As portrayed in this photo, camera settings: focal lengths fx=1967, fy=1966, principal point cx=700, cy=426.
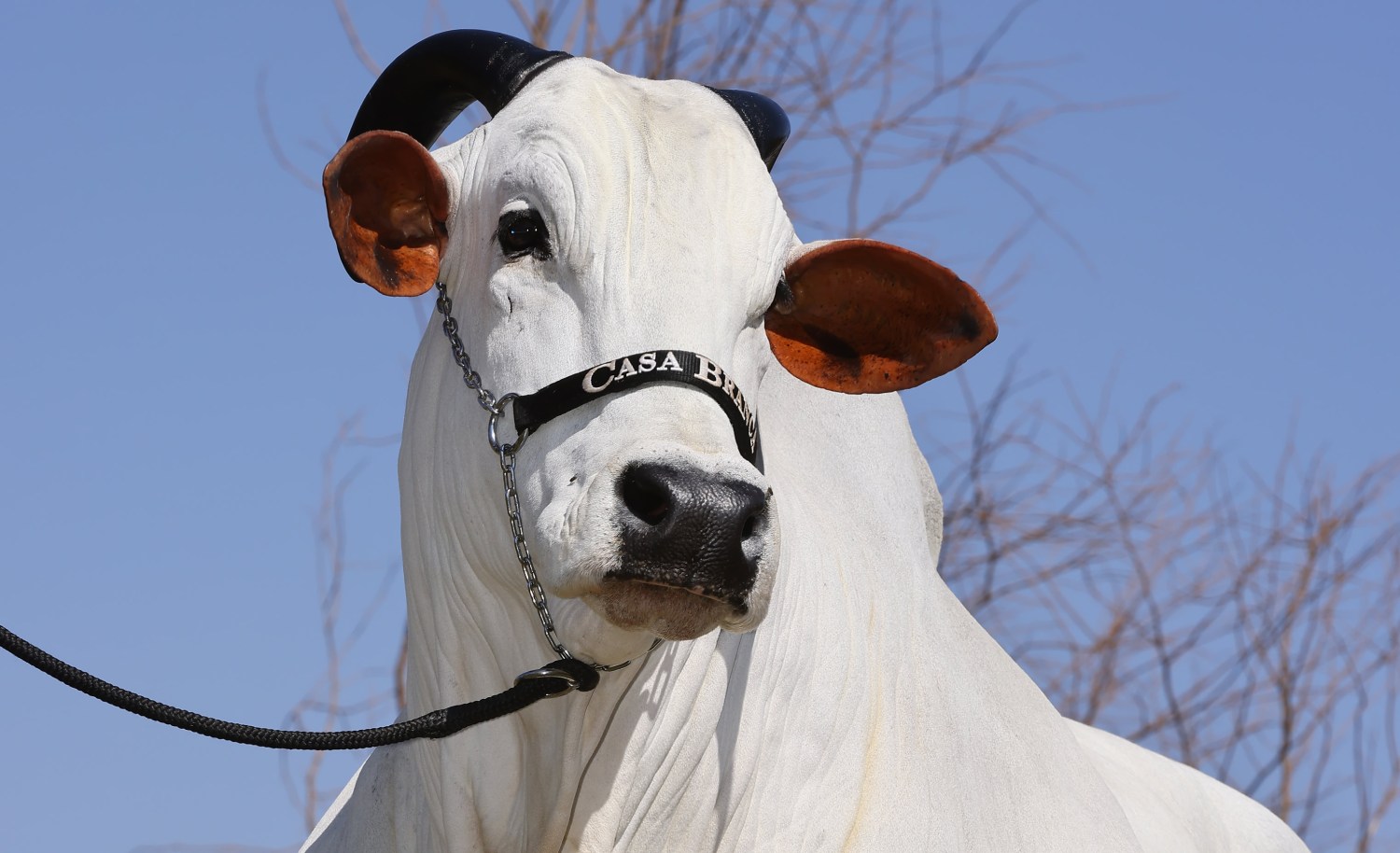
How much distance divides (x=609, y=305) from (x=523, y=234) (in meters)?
0.26

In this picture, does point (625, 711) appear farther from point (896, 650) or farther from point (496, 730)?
point (896, 650)

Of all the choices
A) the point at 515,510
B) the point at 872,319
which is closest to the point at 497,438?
the point at 515,510

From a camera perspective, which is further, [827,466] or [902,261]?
[827,466]

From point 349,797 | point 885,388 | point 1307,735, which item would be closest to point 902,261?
point 885,388

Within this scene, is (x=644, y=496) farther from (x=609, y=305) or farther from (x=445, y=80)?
(x=445, y=80)

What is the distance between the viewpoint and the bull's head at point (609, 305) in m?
3.26

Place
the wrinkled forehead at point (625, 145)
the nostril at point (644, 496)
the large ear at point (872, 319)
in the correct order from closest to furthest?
the nostril at point (644, 496)
the wrinkled forehead at point (625, 145)
the large ear at point (872, 319)

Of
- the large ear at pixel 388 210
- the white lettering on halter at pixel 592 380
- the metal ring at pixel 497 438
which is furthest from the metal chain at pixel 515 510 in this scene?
the large ear at pixel 388 210

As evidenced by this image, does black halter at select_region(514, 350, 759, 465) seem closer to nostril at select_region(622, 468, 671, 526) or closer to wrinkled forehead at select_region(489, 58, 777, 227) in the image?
nostril at select_region(622, 468, 671, 526)

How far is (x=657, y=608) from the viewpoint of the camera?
3309mm

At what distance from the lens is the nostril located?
3.19 meters

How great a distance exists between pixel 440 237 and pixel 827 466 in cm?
111

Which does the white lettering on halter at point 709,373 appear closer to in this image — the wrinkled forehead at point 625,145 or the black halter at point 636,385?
the black halter at point 636,385

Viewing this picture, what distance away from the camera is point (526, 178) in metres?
3.66
